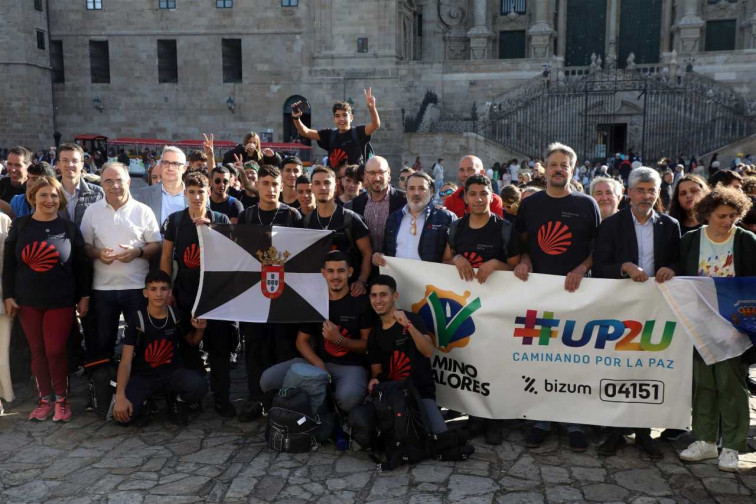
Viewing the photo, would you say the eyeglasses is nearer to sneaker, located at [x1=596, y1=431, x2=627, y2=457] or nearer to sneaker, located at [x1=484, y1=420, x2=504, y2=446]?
sneaker, located at [x1=484, y1=420, x2=504, y2=446]

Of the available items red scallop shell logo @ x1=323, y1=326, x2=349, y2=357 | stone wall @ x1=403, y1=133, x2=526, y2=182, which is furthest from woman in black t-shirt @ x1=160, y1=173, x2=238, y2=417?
stone wall @ x1=403, y1=133, x2=526, y2=182

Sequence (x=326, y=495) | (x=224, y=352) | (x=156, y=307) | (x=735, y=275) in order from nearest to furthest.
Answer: (x=326, y=495) → (x=735, y=275) → (x=156, y=307) → (x=224, y=352)

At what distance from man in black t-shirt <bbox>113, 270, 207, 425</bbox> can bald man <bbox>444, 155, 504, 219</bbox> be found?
294 cm

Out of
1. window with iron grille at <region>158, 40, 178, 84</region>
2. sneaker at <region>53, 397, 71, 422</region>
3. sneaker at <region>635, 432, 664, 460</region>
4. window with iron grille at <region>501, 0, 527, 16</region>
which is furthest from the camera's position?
window with iron grille at <region>501, 0, 527, 16</region>

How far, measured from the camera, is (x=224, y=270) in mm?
6746

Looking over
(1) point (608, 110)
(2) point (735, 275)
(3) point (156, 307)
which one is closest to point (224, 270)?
(3) point (156, 307)

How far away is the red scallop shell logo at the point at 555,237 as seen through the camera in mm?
5977

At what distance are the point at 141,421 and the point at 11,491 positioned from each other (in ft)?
4.59

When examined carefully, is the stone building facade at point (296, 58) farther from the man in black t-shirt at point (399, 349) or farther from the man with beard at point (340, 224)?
the man in black t-shirt at point (399, 349)

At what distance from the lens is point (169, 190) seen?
7.71m

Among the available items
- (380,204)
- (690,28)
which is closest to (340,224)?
(380,204)

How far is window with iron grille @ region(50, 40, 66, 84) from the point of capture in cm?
3741

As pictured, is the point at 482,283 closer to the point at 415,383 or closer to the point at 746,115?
the point at 415,383

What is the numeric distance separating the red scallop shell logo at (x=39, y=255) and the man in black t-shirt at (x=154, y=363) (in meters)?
0.94
